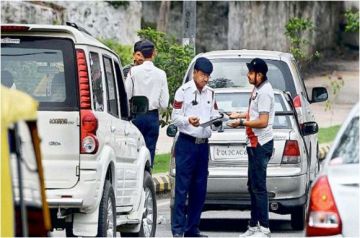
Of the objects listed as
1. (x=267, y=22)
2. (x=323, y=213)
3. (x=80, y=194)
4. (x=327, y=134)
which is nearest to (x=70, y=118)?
(x=80, y=194)

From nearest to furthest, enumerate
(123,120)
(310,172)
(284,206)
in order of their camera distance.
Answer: (123,120), (284,206), (310,172)

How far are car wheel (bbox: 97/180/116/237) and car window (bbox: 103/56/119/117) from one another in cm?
83

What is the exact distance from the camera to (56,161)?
33.5 feet

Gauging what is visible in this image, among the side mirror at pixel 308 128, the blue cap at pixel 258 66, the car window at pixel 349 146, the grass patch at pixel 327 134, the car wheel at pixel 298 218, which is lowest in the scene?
the grass patch at pixel 327 134

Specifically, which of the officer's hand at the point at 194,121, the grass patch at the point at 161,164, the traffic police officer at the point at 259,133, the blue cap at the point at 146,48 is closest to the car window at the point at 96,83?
the officer's hand at the point at 194,121

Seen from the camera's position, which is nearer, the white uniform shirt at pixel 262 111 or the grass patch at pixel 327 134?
the white uniform shirt at pixel 262 111

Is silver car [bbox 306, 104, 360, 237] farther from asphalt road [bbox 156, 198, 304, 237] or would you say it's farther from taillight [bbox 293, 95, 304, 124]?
taillight [bbox 293, 95, 304, 124]

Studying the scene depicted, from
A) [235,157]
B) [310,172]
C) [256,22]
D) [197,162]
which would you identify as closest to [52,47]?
[197,162]

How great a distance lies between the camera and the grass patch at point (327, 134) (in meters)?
25.0

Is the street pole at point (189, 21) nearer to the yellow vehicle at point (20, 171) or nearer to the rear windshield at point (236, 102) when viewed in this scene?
the rear windshield at point (236, 102)

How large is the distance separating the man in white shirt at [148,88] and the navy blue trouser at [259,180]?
237cm

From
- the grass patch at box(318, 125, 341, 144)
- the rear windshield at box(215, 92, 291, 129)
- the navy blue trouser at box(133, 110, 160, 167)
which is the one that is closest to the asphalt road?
the navy blue trouser at box(133, 110, 160, 167)

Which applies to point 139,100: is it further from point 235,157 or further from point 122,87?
point 235,157

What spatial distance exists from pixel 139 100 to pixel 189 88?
53 cm
